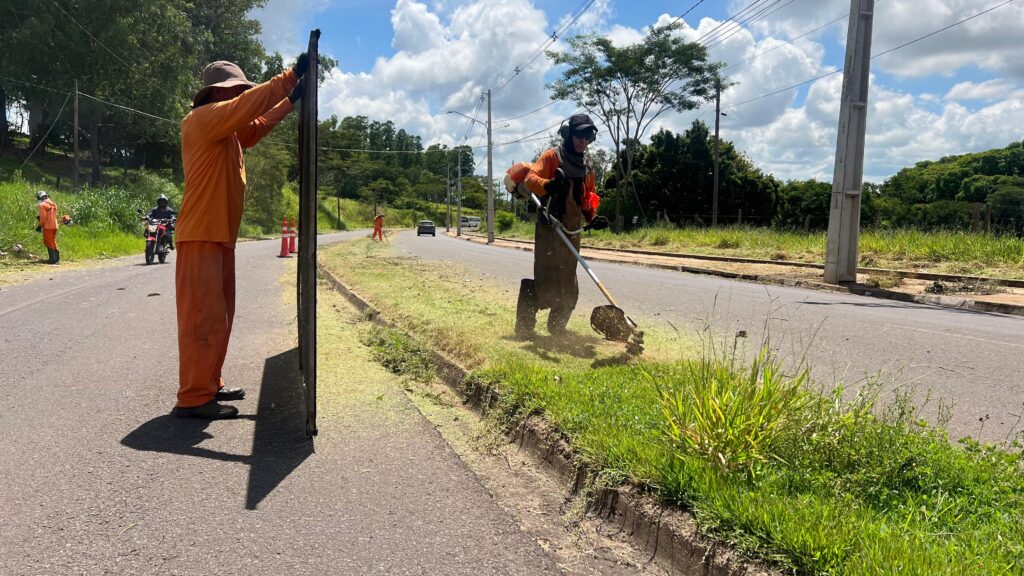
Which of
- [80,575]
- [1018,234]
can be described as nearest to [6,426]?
[80,575]

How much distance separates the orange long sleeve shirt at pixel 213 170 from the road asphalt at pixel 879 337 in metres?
3.45

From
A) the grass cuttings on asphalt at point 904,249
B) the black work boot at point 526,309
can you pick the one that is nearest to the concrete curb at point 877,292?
the grass cuttings on asphalt at point 904,249

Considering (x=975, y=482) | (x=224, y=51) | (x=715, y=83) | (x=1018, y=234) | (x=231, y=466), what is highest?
(x=224, y=51)

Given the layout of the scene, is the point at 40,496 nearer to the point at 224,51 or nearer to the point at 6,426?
the point at 6,426

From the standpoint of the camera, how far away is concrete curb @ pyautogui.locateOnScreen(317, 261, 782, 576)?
7.47 feet

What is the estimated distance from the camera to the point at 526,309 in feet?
19.2

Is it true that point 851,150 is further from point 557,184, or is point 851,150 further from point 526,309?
point 557,184

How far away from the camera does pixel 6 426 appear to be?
377 cm

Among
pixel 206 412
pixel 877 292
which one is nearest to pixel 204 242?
pixel 206 412

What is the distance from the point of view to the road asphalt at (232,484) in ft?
8.04

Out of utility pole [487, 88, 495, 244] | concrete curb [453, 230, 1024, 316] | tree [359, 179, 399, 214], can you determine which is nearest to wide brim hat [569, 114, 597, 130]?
concrete curb [453, 230, 1024, 316]

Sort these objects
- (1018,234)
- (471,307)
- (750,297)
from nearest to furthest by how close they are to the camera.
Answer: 1. (471,307)
2. (750,297)
3. (1018,234)

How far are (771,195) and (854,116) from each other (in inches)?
1429

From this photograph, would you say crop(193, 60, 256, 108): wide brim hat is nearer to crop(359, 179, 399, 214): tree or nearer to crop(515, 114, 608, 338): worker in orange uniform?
crop(515, 114, 608, 338): worker in orange uniform
